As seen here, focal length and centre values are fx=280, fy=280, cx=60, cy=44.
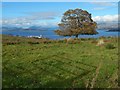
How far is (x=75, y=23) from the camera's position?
5828 cm

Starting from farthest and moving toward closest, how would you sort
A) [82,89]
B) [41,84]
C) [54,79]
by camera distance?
[54,79]
[41,84]
[82,89]

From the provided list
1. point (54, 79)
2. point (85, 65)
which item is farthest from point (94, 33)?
point (54, 79)

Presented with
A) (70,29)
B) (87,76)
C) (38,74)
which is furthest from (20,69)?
(70,29)

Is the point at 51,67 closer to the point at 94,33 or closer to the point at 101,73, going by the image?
the point at 101,73

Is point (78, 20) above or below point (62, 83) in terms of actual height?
above

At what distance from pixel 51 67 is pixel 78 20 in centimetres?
4375

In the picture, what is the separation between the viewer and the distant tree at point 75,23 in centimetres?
5744

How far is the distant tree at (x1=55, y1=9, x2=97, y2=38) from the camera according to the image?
57.4 metres

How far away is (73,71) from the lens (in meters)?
14.7

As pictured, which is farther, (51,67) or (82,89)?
(51,67)

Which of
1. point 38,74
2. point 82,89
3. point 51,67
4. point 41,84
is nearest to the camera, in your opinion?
point 82,89

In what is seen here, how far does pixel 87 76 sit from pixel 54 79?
5.68 ft

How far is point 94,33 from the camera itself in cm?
5828

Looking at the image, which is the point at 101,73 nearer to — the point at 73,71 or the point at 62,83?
the point at 73,71
